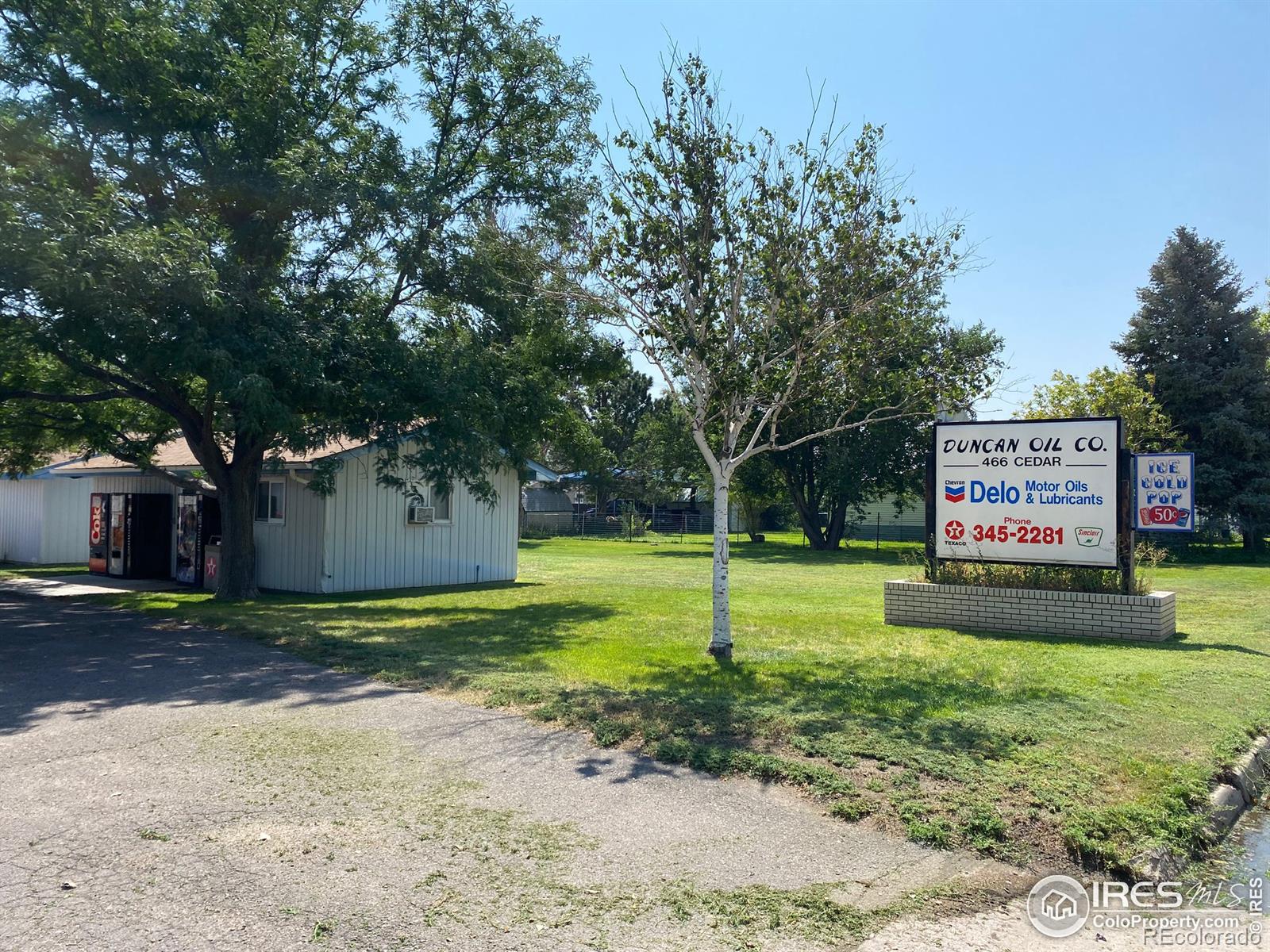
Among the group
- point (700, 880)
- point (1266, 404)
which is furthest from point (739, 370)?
point (1266, 404)

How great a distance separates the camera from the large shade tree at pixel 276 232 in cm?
1218

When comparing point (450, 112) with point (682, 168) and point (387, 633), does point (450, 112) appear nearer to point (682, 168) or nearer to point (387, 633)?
point (682, 168)

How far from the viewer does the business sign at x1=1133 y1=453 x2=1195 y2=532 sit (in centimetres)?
2144

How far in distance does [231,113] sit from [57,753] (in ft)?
35.2

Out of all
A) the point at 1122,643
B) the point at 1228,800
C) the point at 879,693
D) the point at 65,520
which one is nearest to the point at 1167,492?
the point at 1122,643

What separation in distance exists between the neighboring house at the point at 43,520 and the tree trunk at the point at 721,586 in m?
23.0

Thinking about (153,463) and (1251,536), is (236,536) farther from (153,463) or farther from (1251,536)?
(1251,536)

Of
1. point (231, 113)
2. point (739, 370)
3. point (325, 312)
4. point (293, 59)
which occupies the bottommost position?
point (739, 370)

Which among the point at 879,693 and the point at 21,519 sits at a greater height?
the point at 21,519

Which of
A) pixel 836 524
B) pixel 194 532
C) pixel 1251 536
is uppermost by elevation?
pixel 194 532

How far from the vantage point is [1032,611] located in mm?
12547

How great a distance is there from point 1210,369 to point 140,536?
36.0m

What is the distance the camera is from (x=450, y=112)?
16578 mm

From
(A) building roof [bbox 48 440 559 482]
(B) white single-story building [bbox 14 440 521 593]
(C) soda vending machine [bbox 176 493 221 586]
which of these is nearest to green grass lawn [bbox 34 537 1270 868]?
(B) white single-story building [bbox 14 440 521 593]
